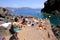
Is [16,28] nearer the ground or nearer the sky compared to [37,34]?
nearer the sky

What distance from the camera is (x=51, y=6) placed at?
96.9 meters

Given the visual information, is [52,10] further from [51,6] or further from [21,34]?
[21,34]

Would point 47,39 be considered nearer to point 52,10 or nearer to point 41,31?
point 41,31

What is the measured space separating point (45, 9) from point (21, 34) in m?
94.2

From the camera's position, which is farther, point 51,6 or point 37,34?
point 51,6

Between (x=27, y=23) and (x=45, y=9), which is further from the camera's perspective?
(x=45, y=9)

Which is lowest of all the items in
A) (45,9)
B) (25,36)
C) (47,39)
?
(45,9)

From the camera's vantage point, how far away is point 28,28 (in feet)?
33.7

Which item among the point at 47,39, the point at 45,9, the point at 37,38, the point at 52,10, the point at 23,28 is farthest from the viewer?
the point at 45,9

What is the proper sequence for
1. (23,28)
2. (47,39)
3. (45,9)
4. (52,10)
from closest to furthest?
(23,28) < (47,39) < (52,10) < (45,9)

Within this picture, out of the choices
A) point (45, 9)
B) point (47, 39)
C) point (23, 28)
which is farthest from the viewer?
point (45, 9)

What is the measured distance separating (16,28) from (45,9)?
94325mm

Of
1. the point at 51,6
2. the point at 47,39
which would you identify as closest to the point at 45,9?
the point at 51,6

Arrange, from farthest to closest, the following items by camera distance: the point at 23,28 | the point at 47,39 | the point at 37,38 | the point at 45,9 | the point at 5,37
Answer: the point at 45,9 → the point at 47,39 → the point at 37,38 → the point at 23,28 → the point at 5,37
